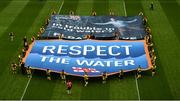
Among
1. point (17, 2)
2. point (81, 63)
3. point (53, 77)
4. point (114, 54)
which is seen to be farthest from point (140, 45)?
point (17, 2)

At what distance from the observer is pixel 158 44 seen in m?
45.5

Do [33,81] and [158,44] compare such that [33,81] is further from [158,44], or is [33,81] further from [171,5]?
[171,5]

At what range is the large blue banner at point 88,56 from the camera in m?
37.8

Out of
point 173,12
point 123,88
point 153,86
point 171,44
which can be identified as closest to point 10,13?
point 173,12

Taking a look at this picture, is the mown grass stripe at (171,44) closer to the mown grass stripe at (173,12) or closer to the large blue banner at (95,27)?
the mown grass stripe at (173,12)

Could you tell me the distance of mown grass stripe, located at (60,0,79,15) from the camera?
5693 centimetres

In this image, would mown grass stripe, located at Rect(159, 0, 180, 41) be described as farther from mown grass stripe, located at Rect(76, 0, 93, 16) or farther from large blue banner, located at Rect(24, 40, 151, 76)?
mown grass stripe, located at Rect(76, 0, 93, 16)

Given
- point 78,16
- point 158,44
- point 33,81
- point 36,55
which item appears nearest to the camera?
point 33,81

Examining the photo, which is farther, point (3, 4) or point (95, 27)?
point (3, 4)

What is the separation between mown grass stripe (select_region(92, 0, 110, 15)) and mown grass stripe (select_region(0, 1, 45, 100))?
7.75 meters

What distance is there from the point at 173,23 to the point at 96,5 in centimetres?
1258

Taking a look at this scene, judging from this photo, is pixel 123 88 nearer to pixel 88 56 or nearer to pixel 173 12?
pixel 88 56

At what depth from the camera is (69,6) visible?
5909 centimetres

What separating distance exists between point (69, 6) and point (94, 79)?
2347 cm
